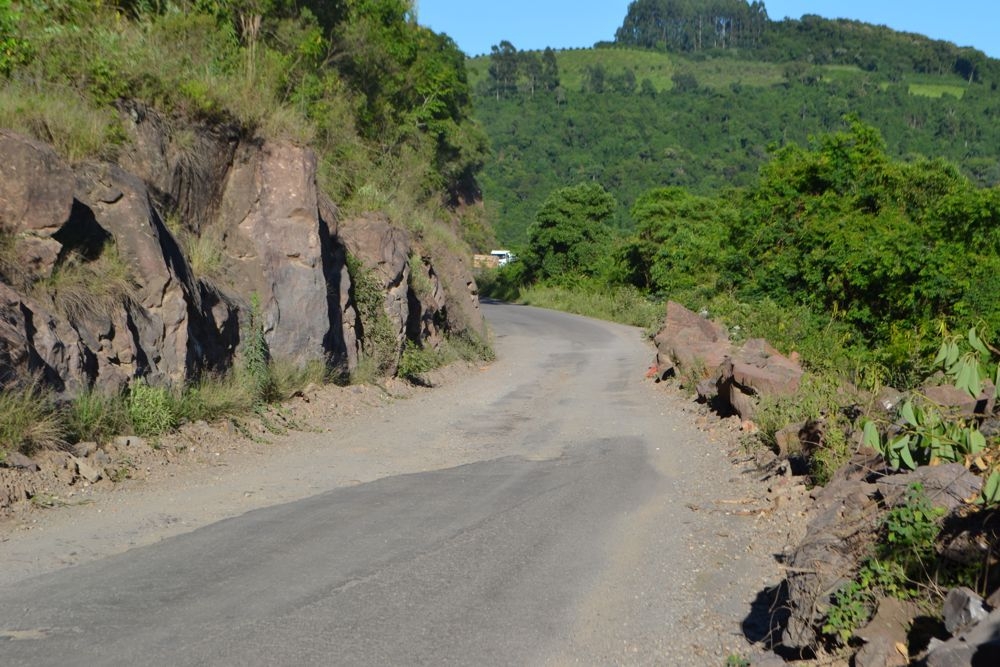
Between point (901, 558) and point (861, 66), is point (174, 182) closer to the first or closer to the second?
point (901, 558)

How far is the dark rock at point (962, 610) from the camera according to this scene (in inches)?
181

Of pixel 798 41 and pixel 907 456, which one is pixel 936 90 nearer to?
pixel 798 41

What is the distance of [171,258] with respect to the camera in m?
12.5

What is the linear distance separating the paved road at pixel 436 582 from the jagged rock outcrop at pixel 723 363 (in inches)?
86.1

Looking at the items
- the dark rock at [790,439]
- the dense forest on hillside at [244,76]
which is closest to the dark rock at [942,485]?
the dark rock at [790,439]

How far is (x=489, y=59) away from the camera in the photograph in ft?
531

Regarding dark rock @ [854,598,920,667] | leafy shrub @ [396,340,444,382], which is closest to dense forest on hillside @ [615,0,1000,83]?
leafy shrub @ [396,340,444,382]

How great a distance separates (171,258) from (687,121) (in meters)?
116

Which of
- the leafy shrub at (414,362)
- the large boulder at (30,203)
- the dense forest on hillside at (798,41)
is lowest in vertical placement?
the leafy shrub at (414,362)

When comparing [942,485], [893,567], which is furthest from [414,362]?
[893,567]

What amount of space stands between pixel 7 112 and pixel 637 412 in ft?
30.9

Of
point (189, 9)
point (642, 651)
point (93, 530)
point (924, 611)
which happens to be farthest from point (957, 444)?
point (189, 9)

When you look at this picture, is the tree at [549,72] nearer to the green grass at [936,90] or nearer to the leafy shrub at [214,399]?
the green grass at [936,90]

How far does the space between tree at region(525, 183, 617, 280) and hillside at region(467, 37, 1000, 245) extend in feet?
89.6
